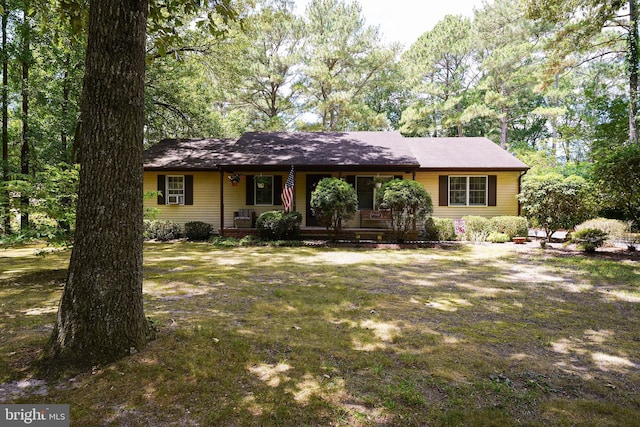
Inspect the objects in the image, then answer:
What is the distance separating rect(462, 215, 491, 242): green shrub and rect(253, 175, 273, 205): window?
838 centimetres

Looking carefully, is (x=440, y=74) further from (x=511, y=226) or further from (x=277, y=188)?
(x=277, y=188)

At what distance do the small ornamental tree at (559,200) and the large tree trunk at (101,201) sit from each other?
11752 mm

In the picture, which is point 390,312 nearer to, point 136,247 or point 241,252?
point 136,247

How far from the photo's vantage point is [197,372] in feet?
9.78

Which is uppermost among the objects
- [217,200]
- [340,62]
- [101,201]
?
[340,62]

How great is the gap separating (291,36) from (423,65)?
10851 millimetres

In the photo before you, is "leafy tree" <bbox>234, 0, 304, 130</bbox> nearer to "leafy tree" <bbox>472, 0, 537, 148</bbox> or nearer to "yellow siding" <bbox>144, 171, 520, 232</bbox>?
"yellow siding" <bbox>144, 171, 520, 232</bbox>

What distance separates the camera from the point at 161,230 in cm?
1410

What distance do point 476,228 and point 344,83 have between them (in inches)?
583

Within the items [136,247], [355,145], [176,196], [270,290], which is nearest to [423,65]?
[355,145]

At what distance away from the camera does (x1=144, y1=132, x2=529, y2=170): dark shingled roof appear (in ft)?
44.8

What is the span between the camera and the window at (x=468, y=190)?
1484cm

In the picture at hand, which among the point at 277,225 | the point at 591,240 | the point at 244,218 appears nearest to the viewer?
the point at 591,240

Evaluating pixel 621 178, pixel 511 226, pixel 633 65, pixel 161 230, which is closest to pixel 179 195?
pixel 161 230
